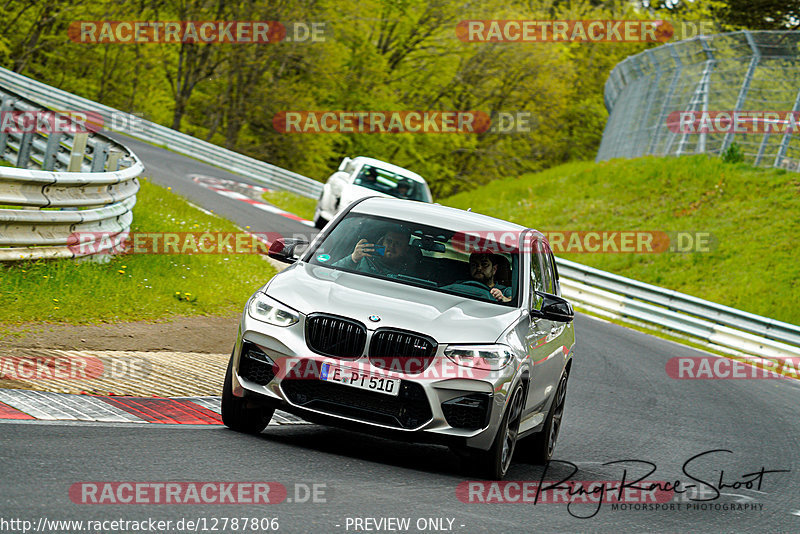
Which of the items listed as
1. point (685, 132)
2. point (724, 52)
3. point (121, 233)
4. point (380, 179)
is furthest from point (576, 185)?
point (121, 233)

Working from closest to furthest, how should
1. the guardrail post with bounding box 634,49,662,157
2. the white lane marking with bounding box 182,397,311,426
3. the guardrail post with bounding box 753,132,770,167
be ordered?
the white lane marking with bounding box 182,397,311,426, the guardrail post with bounding box 753,132,770,167, the guardrail post with bounding box 634,49,662,157

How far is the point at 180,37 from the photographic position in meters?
49.1

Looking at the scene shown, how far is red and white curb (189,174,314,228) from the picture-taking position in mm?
26656

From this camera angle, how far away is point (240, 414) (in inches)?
286

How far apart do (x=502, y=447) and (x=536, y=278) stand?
1.74 meters

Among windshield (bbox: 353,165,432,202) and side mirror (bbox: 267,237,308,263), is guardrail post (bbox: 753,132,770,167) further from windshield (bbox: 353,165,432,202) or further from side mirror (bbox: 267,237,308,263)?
side mirror (bbox: 267,237,308,263)

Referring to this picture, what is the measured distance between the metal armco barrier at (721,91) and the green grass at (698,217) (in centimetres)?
65

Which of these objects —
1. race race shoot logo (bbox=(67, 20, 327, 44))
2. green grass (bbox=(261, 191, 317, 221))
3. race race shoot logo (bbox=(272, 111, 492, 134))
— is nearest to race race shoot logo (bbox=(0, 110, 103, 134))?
green grass (bbox=(261, 191, 317, 221))

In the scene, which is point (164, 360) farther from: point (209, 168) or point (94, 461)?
point (209, 168)

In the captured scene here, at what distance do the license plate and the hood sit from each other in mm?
295

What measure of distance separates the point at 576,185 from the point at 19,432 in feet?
102

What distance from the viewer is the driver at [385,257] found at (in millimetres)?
7742

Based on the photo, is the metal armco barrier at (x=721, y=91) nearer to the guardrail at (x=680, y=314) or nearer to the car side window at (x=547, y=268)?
the guardrail at (x=680, y=314)

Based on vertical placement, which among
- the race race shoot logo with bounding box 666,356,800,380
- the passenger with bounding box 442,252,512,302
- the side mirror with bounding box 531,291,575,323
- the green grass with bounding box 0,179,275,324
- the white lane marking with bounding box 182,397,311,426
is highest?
the passenger with bounding box 442,252,512,302
